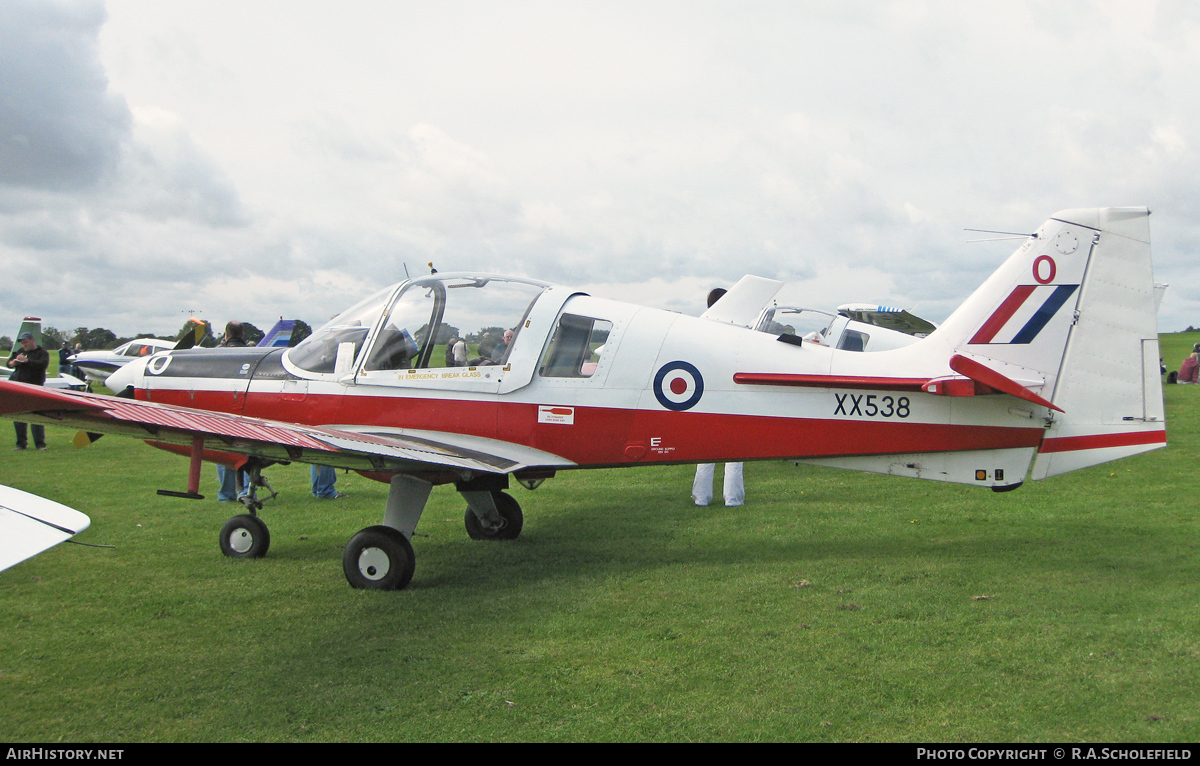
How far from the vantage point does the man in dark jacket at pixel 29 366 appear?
13328 mm

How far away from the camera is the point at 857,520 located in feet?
24.4

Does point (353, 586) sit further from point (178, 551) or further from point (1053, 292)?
point (1053, 292)

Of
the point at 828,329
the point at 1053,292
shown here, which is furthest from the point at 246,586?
the point at 828,329

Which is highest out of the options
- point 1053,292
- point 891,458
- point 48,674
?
point 1053,292

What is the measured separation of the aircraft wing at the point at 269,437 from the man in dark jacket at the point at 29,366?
915 centimetres

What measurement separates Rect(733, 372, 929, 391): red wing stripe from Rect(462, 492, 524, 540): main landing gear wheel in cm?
261

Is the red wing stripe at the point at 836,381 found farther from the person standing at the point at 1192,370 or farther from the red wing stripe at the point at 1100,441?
the person standing at the point at 1192,370

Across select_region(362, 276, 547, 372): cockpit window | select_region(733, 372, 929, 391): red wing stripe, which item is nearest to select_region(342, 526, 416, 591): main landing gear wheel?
select_region(362, 276, 547, 372): cockpit window

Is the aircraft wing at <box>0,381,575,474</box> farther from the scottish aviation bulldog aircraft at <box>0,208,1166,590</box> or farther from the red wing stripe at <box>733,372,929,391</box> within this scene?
the red wing stripe at <box>733,372,929,391</box>

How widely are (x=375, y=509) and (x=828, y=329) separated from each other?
7.54 meters

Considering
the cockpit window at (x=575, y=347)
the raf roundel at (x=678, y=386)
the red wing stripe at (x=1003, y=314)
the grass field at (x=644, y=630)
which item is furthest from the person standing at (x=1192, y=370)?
the cockpit window at (x=575, y=347)

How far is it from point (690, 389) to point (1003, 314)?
236 centimetres

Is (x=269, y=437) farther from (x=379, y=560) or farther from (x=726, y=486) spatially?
(x=726, y=486)

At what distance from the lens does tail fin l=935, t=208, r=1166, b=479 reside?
18.3 feet
